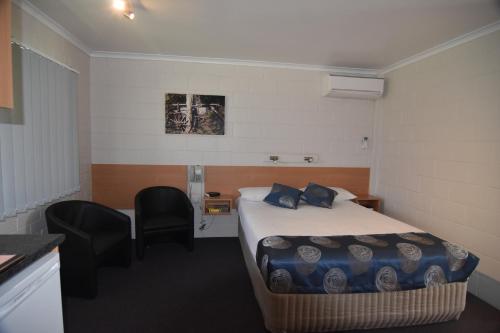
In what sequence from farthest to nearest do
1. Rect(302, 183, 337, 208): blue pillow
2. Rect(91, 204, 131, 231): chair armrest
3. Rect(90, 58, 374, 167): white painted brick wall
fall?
Rect(90, 58, 374, 167): white painted brick wall → Rect(302, 183, 337, 208): blue pillow → Rect(91, 204, 131, 231): chair armrest

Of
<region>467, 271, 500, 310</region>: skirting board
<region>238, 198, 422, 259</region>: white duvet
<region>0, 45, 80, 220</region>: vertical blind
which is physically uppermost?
<region>0, 45, 80, 220</region>: vertical blind

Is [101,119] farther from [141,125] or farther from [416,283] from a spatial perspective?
[416,283]

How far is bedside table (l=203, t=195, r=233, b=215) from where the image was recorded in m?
3.63

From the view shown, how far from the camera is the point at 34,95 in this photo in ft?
8.08

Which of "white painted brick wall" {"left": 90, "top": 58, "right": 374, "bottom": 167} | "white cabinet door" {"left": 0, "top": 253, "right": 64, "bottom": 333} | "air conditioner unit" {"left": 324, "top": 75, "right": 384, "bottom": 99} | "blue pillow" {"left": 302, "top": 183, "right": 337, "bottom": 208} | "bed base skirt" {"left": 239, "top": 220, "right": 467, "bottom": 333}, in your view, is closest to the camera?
"white cabinet door" {"left": 0, "top": 253, "right": 64, "bottom": 333}

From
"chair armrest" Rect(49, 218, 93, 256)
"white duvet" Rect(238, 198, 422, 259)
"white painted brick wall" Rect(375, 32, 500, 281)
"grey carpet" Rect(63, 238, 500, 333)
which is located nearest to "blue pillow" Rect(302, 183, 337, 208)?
"white duvet" Rect(238, 198, 422, 259)

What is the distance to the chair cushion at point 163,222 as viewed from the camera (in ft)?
10.4

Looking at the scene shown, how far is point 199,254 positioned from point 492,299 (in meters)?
3.02

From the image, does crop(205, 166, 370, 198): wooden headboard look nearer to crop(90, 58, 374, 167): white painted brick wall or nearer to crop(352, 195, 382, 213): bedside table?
crop(90, 58, 374, 167): white painted brick wall

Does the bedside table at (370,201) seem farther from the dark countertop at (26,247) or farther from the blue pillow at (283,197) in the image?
the dark countertop at (26,247)

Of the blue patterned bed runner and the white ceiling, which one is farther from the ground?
the white ceiling

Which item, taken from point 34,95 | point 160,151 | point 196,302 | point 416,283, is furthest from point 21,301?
point 160,151

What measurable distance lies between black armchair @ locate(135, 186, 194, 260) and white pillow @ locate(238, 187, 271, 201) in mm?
714

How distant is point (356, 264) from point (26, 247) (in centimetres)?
→ 199
